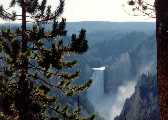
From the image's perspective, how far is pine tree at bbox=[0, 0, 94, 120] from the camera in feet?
47.4

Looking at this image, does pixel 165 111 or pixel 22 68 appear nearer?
pixel 165 111

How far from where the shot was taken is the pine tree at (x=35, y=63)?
14455mm

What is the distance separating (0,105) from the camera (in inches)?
579

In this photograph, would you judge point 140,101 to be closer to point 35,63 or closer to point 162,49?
point 35,63

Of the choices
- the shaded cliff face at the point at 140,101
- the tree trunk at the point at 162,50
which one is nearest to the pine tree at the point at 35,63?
the tree trunk at the point at 162,50

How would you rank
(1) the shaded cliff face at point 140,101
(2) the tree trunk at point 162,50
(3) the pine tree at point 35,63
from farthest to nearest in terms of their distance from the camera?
(1) the shaded cliff face at point 140,101
(3) the pine tree at point 35,63
(2) the tree trunk at point 162,50

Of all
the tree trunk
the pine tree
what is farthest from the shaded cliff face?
the tree trunk

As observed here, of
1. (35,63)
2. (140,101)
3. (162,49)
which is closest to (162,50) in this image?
(162,49)

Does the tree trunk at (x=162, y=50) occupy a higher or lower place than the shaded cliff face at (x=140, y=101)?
higher

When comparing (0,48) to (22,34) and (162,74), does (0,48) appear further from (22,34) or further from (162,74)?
(162,74)

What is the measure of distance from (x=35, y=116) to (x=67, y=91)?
3.51 meters

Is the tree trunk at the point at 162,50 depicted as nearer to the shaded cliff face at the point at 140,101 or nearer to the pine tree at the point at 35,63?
the pine tree at the point at 35,63

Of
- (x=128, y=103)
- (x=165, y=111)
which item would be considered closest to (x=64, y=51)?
(x=165, y=111)

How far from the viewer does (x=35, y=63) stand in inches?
687
